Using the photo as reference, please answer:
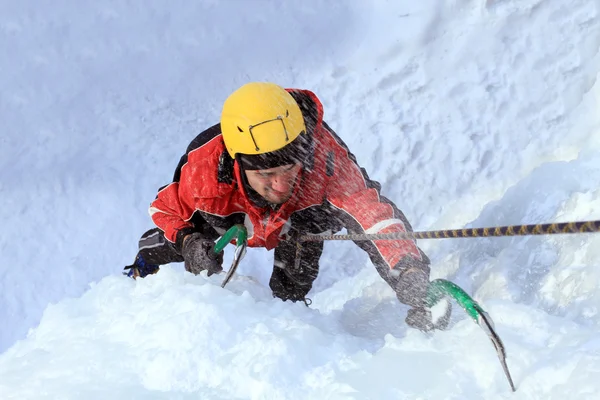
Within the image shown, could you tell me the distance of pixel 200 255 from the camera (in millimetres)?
2596

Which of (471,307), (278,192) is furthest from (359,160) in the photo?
(471,307)

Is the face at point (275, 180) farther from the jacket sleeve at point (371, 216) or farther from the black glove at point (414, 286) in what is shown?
the black glove at point (414, 286)

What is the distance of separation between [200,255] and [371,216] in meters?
0.73

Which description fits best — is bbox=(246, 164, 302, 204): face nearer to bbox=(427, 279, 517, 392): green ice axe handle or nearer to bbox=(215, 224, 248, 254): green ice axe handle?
bbox=(215, 224, 248, 254): green ice axe handle

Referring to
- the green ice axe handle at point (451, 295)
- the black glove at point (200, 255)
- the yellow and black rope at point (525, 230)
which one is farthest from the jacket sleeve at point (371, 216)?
the black glove at point (200, 255)

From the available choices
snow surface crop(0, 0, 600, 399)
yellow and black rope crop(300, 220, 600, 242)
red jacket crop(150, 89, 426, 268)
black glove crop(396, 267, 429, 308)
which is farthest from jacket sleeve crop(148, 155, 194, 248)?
yellow and black rope crop(300, 220, 600, 242)

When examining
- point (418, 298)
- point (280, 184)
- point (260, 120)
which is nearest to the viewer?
point (418, 298)

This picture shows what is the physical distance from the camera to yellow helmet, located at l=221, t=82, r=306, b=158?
225 centimetres

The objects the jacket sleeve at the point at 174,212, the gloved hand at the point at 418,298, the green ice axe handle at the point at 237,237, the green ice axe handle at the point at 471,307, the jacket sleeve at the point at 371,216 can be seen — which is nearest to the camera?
the green ice axe handle at the point at 471,307

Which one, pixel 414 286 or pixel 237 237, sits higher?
pixel 237 237

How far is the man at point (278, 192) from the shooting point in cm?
223

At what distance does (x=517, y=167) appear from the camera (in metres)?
4.21

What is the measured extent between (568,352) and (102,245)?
14.4 feet

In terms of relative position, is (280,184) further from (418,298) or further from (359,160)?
(359,160)
